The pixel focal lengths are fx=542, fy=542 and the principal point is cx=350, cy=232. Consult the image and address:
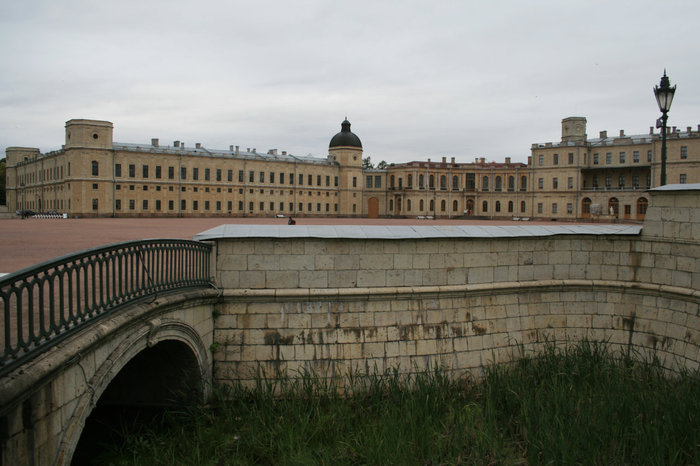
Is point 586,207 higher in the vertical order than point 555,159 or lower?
lower

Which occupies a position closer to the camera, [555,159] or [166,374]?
[166,374]

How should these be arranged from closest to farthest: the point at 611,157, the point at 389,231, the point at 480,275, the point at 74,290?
the point at 74,290 → the point at 389,231 → the point at 480,275 → the point at 611,157

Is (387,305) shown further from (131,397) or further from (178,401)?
(131,397)

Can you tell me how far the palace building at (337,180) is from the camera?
2393 inches

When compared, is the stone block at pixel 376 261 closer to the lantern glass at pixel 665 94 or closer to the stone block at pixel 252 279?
the stone block at pixel 252 279

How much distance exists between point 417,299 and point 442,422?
8.33 feet

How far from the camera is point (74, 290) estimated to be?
7922mm

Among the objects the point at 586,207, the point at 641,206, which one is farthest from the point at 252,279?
the point at 586,207

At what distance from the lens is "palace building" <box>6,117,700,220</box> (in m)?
60.8

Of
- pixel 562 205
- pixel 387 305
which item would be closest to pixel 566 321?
pixel 387 305

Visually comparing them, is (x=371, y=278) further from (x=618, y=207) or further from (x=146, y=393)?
(x=618, y=207)

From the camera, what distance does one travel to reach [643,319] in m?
11.0

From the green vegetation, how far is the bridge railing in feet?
7.54

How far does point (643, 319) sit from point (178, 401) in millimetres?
9122
